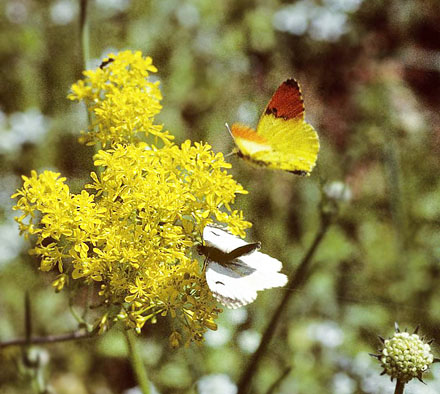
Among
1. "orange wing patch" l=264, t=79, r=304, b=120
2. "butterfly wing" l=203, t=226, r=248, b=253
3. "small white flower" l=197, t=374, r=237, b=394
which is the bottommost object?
"small white flower" l=197, t=374, r=237, b=394

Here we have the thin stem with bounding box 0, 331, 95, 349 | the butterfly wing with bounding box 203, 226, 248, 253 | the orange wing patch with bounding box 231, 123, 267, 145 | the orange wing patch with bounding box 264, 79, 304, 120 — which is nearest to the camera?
the butterfly wing with bounding box 203, 226, 248, 253

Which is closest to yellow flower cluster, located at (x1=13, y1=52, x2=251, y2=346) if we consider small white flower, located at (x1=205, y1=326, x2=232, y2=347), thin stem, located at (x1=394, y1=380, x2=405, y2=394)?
thin stem, located at (x1=394, y1=380, x2=405, y2=394)

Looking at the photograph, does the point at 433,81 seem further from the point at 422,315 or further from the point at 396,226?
the point at 422,315

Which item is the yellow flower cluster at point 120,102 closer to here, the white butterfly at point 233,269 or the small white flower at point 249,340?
the white butterfly at point 233,269

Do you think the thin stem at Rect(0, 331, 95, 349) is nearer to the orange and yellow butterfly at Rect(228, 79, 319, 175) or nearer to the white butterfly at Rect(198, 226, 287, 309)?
the white butterfly at Rect(198, 226, 287, 309)

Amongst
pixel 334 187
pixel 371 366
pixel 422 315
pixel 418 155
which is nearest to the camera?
pixel 334 187

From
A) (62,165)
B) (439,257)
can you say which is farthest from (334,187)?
(62,165)

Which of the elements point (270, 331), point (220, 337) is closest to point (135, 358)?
point (270, 331)

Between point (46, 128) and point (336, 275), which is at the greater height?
point (46, 128)
